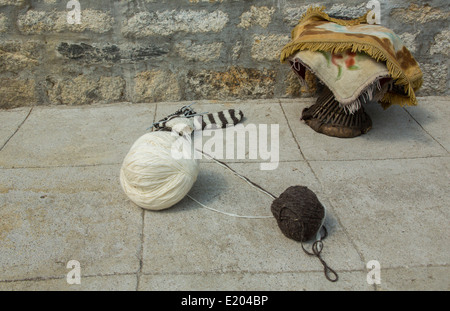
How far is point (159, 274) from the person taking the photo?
1.84 meters

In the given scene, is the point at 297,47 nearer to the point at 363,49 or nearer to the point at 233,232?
the point at 363,49

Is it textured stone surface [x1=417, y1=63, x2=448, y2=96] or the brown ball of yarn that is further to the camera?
textured stone surface [x1=417, y1=63, x2=448, y2=96]

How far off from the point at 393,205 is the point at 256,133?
1.07m

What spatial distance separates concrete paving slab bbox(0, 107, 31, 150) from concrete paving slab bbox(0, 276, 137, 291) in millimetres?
1348

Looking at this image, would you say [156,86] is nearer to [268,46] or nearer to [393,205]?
[268,46]

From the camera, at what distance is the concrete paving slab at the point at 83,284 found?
177cm

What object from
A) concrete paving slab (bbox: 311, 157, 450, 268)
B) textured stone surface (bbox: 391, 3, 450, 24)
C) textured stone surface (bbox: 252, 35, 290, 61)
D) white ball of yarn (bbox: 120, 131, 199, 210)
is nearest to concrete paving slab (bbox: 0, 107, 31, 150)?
white ball of yarn (bbox: 120, 131, 199, 210)

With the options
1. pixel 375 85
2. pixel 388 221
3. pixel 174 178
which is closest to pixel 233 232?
pixel 174 178

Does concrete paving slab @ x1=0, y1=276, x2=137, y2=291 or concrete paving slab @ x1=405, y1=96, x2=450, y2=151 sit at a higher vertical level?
concrete paving slab @ x1=405, y1=96, x2=450, y2=151

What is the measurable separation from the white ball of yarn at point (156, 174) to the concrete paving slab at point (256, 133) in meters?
0.55

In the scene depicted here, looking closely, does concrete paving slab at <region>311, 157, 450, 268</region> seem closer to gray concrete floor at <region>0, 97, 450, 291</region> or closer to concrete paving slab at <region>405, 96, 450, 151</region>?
gray concrete floor at <region>0, 97, 450, 291</region>

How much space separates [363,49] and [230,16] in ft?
3.45

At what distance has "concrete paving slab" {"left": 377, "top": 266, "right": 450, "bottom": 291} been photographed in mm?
1768

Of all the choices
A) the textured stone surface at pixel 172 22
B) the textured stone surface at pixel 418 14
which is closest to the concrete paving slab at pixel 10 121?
the textured stone surface at pixel 172 22
